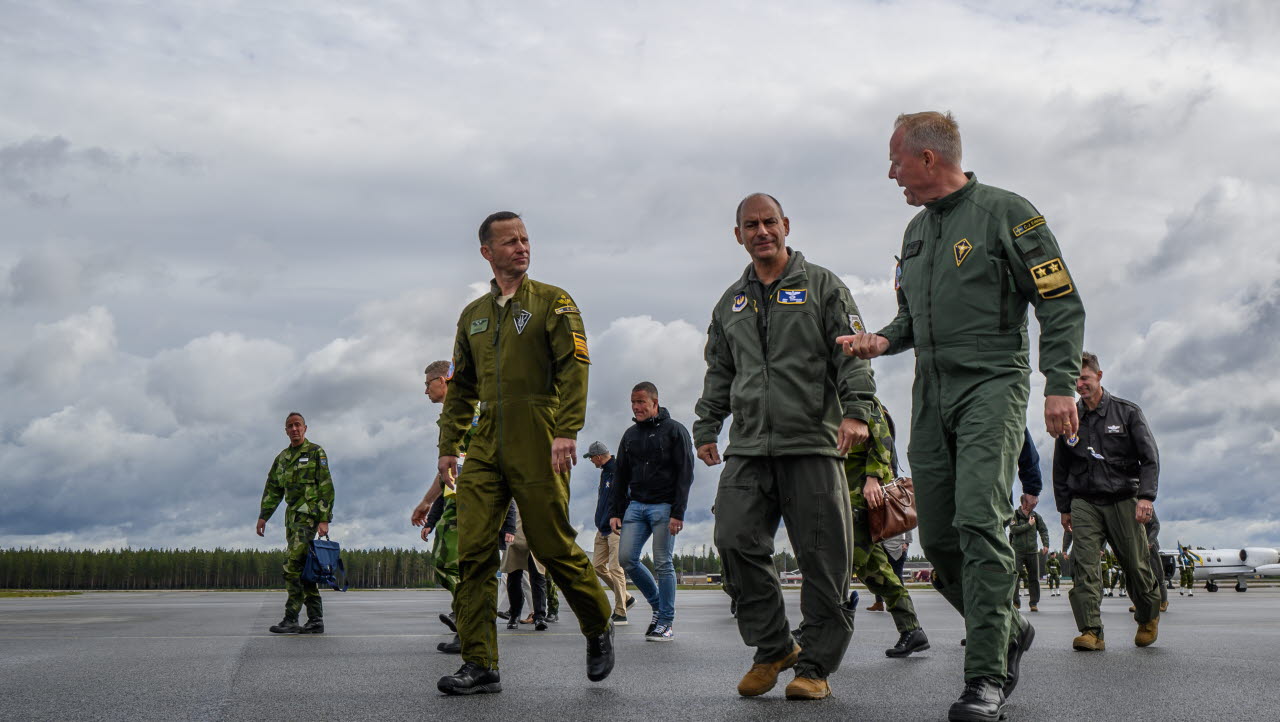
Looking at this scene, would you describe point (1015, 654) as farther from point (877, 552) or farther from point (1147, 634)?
point (1147, 634)

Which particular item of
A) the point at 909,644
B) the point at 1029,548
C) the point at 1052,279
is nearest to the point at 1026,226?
the point at 1052,279

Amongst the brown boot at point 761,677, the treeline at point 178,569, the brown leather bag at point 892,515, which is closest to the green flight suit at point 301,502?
the brown leather bag at point 892,515

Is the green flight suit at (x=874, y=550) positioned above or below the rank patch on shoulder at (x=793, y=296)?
below

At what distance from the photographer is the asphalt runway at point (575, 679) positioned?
4719 mm

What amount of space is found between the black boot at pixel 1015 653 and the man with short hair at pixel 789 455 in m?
0.77

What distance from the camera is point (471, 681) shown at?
536cm

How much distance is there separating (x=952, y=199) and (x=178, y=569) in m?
96.4

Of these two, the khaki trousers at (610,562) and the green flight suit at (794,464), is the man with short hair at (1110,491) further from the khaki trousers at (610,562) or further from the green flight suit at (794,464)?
the khaki trousers at (610,562)

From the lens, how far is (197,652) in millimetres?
8203

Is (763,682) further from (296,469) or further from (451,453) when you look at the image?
(296,469)

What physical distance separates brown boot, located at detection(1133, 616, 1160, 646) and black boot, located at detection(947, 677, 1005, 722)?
480 cm

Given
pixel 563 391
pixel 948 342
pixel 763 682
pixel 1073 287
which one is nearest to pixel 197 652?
pixel 563 391

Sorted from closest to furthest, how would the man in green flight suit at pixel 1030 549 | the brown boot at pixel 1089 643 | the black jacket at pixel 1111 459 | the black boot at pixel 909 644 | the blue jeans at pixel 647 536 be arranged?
1. the black boot at pixel 909 644
2. the brown boot at pixel 1089 643
3. the black jacket at pixel 1111 459
4. the blue jeans at pixel 647 536
5. the man in green flight suit at pixel 1030 549

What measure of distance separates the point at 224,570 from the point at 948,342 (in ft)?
A: 320
